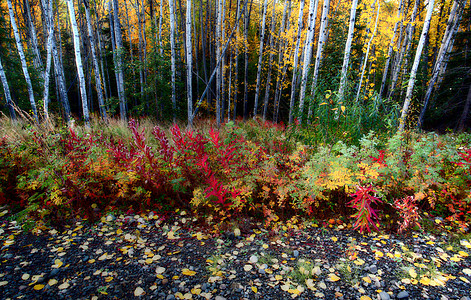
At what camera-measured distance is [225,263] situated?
2150 mm

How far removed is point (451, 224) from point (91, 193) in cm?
500

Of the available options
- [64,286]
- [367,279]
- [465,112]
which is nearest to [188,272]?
[64,286]

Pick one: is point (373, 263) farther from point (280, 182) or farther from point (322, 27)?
point (322, 27)

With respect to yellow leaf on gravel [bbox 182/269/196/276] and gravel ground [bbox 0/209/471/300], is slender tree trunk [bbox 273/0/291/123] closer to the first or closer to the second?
gravel ground [bbox 0/209/471/300]

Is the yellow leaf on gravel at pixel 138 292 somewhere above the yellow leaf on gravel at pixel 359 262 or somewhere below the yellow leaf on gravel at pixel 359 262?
above

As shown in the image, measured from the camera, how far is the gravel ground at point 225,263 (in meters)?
1.77

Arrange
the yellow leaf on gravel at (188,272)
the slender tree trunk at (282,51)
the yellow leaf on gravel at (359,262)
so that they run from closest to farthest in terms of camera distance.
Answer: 1. the yellow leaf on gravel at (188,272)
2. the yellow leaf on gravel at (359,262)
3. the slender tree trunk at (282,51)

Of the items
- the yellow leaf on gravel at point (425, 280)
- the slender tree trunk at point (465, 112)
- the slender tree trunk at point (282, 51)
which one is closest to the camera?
the yellow leaf on gravel at point (425, 280)

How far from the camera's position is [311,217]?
2.98m

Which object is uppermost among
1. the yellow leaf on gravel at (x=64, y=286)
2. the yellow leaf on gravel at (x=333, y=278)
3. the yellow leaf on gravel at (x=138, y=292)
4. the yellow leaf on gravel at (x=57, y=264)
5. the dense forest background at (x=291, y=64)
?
the dense forest background at (x=291, y=64)

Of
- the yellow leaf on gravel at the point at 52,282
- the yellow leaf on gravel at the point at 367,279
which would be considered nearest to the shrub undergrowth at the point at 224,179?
the yellow leaf on gravel at the point at 367,279

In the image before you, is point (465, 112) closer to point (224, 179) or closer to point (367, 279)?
point (367, 279)

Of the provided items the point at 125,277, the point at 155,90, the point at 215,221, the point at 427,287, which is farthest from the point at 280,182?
the point at 155,90

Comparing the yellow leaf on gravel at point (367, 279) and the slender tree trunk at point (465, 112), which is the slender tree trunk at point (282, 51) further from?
the yellow leaf on gravel at point (367, 279)
